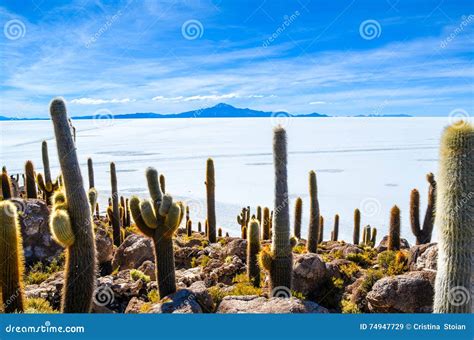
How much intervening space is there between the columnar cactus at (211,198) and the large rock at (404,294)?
993 cm

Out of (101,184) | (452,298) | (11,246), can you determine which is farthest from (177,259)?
(101,184)

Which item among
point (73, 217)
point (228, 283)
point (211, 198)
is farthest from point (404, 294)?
point (211, 198)

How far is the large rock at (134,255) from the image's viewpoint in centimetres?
1247

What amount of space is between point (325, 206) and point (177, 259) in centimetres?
1755

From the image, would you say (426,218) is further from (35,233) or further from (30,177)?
(30,177)

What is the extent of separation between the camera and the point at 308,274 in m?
9.16

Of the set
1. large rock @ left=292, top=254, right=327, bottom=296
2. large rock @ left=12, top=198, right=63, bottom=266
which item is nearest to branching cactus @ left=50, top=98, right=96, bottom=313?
large rock @ left=292, top=254, right=327, bottom=296

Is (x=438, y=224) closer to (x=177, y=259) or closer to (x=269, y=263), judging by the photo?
(x=269, y=263)

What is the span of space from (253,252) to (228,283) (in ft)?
4.60

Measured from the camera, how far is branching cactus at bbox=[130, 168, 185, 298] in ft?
25.8

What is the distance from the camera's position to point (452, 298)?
188 inches

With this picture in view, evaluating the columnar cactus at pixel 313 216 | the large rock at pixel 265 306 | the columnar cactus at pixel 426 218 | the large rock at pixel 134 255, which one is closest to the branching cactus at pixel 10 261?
the large rock at pixel 265 306

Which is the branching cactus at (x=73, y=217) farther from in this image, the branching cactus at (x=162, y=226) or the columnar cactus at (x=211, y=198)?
the columnar cactus at (x=211, y=198)

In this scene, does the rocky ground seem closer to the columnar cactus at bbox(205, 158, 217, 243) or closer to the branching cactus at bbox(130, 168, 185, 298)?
the branching cactus at bbox(130, 168, 185, 298)
